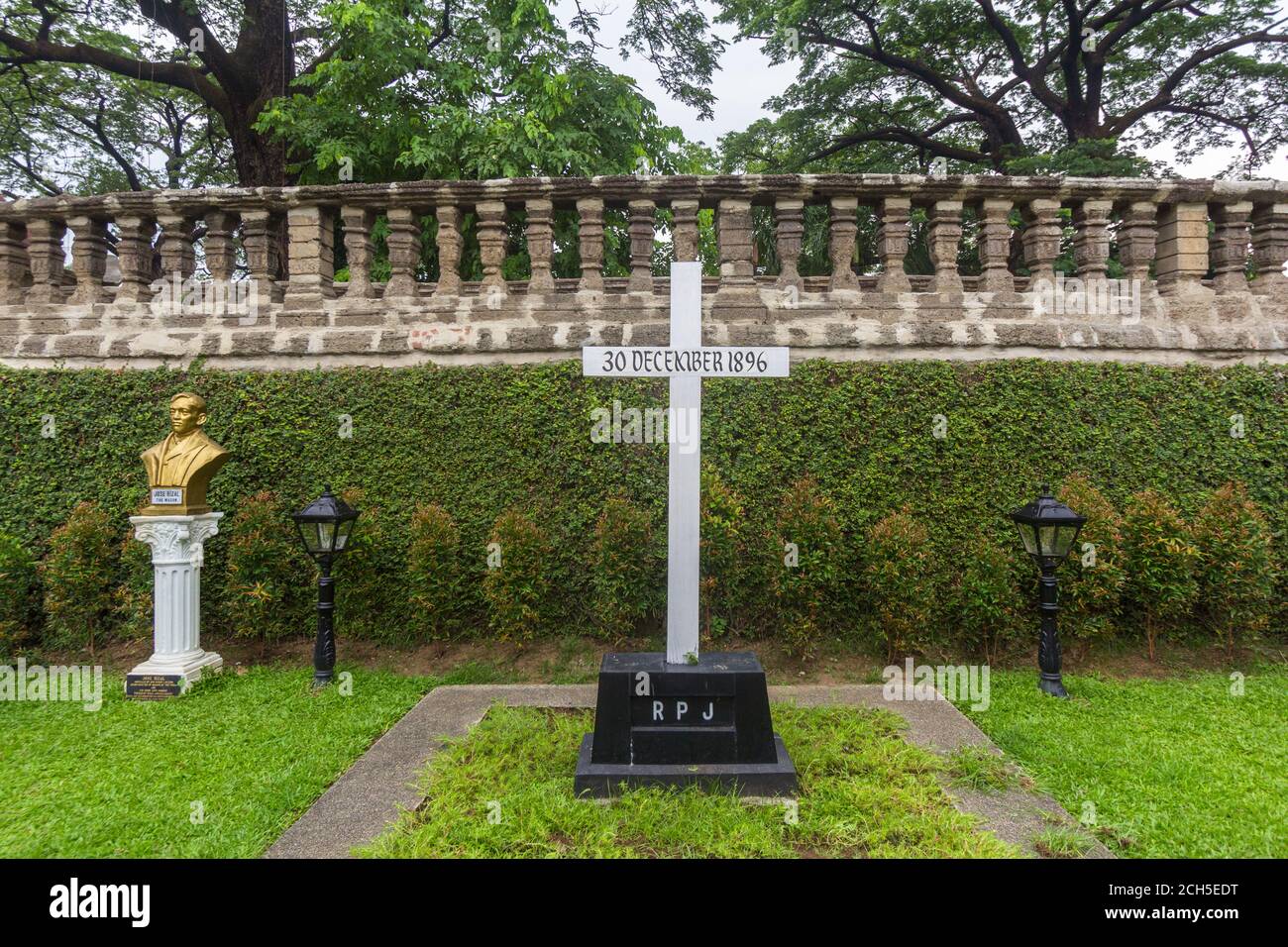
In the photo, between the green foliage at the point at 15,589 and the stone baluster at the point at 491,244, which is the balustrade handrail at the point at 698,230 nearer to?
the stone baluster at the point at 491,244

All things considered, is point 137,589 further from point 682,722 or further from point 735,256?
point 735,256

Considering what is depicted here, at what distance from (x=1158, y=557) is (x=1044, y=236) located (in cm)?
294

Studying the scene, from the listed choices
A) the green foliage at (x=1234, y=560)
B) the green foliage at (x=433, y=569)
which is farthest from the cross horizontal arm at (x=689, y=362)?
the green foliage at (x=1234, y=560)

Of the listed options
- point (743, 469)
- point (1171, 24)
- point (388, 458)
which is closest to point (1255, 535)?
point (743, 469)

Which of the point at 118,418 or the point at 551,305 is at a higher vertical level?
the point at 551,305

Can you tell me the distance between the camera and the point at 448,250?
18.3 feet

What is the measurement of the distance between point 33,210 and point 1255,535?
36.3 ft

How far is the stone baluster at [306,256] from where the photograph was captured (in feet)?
18.3

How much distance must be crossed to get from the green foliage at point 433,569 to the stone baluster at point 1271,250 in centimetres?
765

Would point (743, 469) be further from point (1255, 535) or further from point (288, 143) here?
point (288, 143)

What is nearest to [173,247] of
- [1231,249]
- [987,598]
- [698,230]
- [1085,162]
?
[698,230]

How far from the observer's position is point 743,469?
5227 mm

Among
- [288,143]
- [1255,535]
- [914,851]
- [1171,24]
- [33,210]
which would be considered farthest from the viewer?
[1171,24]

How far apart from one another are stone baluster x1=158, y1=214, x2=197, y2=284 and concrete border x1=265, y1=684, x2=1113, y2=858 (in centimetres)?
466
